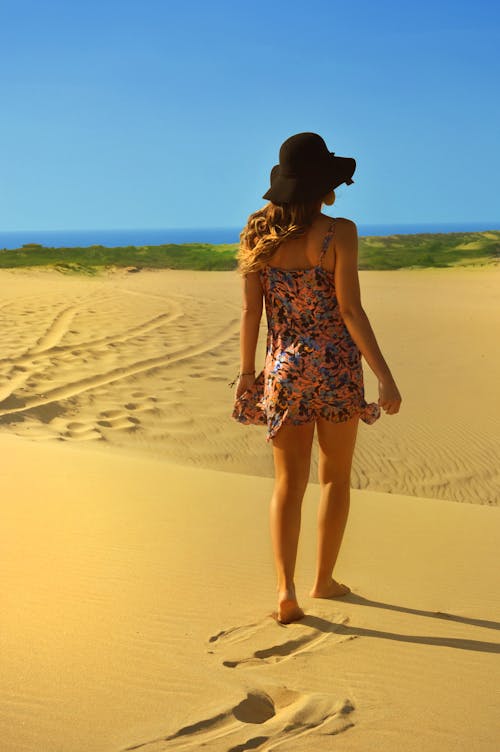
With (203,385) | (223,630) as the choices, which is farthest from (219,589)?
(203,385)

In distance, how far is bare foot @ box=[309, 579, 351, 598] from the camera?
3.83 meters

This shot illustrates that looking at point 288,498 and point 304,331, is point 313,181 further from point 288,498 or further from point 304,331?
point 288,498

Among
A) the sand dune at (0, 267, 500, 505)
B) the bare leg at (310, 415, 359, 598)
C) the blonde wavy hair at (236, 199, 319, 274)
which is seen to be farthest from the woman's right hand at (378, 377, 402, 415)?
the sand dune at (0, 267, 500, 505)

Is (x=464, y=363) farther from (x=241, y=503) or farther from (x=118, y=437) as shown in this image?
(x=241, y=503)

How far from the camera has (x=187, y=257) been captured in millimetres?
36031

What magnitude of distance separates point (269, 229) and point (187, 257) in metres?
32.9

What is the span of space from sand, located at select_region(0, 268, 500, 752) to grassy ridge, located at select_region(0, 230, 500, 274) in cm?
2061

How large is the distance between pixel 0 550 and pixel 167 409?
5041 millimetres

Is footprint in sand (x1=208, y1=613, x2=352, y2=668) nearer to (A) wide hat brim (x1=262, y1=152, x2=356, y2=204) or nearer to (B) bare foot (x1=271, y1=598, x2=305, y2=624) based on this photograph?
(B) bare foot (x1=271, y1=598, x2=305, y2=624)

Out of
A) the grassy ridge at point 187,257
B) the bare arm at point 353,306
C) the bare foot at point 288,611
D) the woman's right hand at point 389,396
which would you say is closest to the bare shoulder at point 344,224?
the bare arm at point 353,306

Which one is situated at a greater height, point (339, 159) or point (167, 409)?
point (339, 159)

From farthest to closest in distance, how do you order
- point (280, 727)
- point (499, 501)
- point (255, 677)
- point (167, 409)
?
point (167, 409) → point (499, 501) → point (255, 677) → point (280, 727)

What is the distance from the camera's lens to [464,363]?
12.4 metres

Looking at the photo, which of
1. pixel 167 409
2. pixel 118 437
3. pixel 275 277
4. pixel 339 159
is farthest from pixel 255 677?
pixel 167 409
